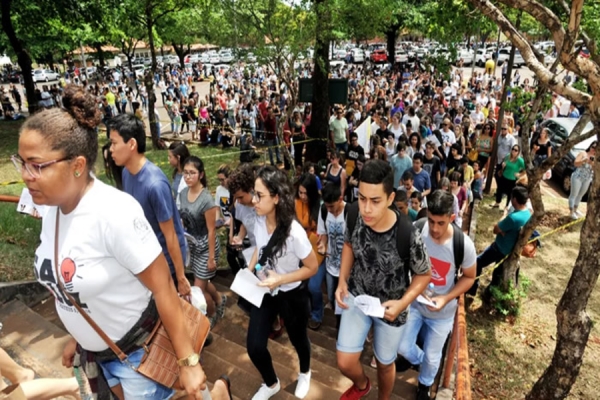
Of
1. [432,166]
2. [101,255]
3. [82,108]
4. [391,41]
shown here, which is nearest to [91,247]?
[101,255]

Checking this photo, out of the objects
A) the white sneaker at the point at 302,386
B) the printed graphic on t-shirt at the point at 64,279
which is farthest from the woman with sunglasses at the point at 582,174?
the printed graphic on t-shirt at the point at 64,279

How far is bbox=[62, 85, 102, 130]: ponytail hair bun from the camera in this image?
6.25 feet

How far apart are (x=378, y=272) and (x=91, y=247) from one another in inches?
72.9

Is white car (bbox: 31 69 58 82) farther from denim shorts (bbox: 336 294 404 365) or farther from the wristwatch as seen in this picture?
the wristwatch

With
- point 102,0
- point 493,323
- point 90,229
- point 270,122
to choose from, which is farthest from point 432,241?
point 102,0

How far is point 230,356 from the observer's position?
4.19m

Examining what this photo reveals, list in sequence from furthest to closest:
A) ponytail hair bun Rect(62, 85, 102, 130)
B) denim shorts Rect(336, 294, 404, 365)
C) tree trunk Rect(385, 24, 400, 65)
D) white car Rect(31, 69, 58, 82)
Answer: white car Rect(31, 69, 58, 82), tree trunk Rect(385, 24, 400, 65), denim shorts Rect(336, 294, 404, 365), ponytail hair bun Rect(62, 85, 102, 130)

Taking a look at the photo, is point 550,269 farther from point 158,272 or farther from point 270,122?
point 270,122

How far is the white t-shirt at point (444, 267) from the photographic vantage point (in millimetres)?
3486

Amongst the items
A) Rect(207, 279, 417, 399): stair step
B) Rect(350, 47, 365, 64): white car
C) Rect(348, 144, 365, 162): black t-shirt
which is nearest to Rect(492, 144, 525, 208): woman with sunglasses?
Rect(348, 144, 365, 162): black t-shirt

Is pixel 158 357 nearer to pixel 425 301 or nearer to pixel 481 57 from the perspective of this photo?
pixel 425 301

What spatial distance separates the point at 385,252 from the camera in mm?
2879

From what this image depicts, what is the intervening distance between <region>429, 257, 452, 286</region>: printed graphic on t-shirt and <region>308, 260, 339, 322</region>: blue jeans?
54.9 inches

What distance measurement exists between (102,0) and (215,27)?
28.1ft
